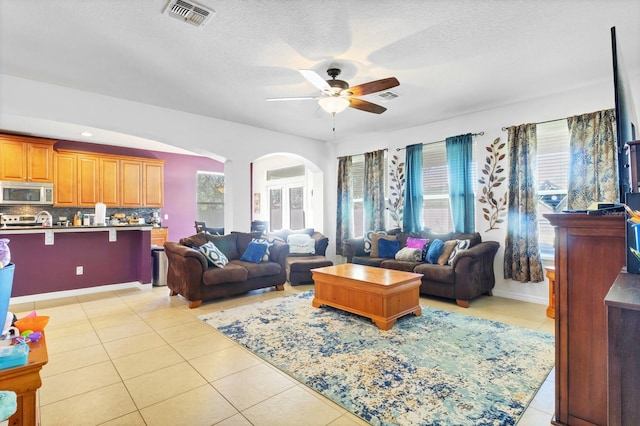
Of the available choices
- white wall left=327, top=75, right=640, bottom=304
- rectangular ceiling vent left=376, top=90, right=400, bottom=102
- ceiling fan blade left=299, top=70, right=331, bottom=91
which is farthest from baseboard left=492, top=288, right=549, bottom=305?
ceiling fan blade left=299, top=70, right=331, bottom=91

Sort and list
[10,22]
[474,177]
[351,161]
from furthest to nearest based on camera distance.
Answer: [351,161]
[474,177]
[10,22]

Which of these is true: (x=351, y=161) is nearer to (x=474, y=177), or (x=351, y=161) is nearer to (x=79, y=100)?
(x=474, y=177)

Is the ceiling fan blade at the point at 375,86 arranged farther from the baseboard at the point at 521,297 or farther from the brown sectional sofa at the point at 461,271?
the baseboard at the point at 521,297

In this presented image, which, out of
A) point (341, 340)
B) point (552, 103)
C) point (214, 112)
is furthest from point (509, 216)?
point (214, 112)

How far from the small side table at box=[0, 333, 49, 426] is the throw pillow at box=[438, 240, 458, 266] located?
14.2 feet

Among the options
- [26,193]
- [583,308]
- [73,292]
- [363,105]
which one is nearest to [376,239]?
[363,105]

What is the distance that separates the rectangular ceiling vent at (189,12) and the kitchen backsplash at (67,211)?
6211mm

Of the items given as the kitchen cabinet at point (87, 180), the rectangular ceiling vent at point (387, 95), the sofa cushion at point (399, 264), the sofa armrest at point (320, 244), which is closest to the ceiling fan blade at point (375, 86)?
the rectangular ceiling vent at point (387, 95)

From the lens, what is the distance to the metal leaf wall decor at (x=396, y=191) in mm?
5910

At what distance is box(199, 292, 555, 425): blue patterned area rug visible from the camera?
6.60 feet

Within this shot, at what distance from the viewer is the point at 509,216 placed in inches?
179

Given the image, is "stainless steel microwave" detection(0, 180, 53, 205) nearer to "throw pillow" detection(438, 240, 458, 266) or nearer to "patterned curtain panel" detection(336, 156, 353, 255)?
"patterned curtain panel" detection(336, 156, 353, 255)

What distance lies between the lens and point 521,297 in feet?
14.9

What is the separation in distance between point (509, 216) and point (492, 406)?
10.6 feet
